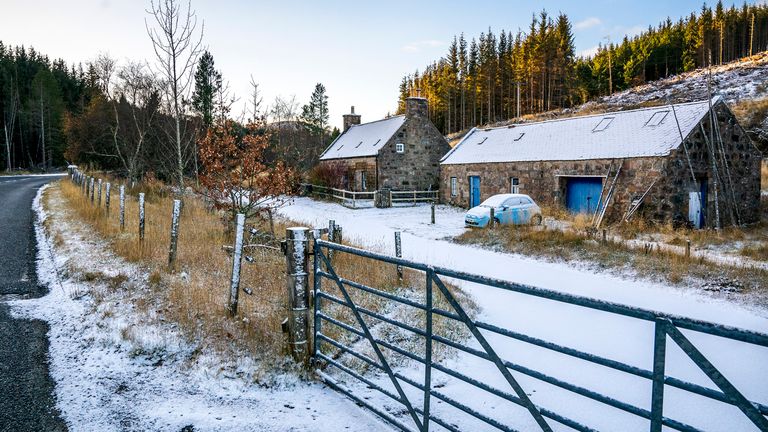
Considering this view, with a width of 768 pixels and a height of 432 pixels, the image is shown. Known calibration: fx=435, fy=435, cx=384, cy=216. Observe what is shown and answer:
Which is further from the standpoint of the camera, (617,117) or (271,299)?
(617,117)

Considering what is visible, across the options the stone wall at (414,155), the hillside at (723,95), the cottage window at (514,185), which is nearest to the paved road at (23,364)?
the cottage window at (514,185)

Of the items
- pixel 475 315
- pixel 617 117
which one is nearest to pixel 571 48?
pixel 617 117

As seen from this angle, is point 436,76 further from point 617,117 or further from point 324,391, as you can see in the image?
point 324,391

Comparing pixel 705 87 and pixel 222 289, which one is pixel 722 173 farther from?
pixel 705 87

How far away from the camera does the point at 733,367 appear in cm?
591

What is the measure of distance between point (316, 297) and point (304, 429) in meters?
1.40

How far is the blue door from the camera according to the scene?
86.5ft

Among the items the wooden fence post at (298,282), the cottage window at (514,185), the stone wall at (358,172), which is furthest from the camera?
the stone wall at (358,172)

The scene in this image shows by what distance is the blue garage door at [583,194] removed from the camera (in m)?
20.2

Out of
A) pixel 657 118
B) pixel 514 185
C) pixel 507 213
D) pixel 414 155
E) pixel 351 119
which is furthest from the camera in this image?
pixel 351 119

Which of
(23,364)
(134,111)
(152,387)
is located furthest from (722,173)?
(134,111)

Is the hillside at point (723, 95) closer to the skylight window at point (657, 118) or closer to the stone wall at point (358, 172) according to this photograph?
the skylight window at point (657, 118)

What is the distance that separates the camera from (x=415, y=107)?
3200cm

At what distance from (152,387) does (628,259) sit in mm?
11718
